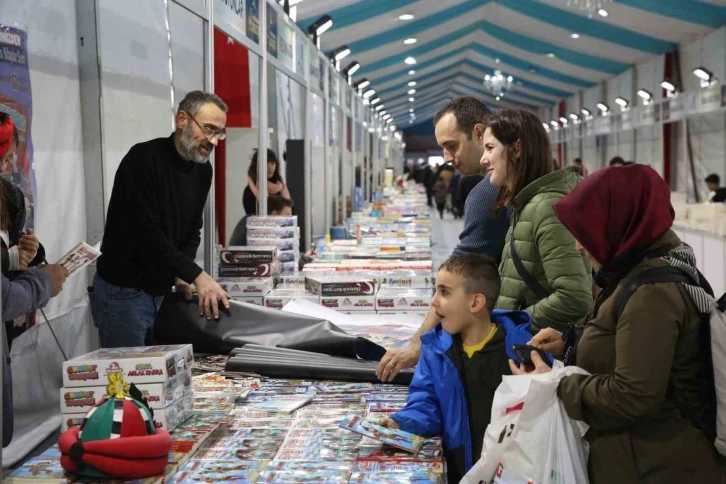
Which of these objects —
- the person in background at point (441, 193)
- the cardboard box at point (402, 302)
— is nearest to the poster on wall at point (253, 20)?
the cardboard box at point (402, 302)

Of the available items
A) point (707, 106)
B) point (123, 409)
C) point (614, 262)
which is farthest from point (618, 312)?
point (707, 106)

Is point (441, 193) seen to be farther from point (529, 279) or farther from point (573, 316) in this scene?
point (573, 316)

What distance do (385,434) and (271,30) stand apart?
5057mm

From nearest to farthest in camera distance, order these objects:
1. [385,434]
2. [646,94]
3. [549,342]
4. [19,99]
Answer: [385,434] → [549,342] → [19,99] → [646,94]

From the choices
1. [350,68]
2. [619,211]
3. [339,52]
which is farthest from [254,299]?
[350,68]

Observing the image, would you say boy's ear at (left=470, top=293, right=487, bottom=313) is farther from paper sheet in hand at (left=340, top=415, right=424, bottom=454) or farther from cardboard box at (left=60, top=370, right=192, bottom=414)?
cardboard box at (left=60, top=370, right=192, bottom=414)

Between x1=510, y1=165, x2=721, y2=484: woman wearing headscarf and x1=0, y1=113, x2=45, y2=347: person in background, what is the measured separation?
4.85 feet

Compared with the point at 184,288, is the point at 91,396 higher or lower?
lower

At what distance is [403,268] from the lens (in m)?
5.38

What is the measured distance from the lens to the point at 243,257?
4.87m

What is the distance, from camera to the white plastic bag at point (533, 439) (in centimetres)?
204

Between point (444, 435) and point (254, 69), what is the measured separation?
425 cm

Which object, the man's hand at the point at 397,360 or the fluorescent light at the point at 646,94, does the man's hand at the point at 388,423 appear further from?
the fluorescent light at the point at 646,94

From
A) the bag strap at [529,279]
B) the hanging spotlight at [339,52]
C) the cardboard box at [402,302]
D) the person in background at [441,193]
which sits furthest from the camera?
the person in background at [441,193]
